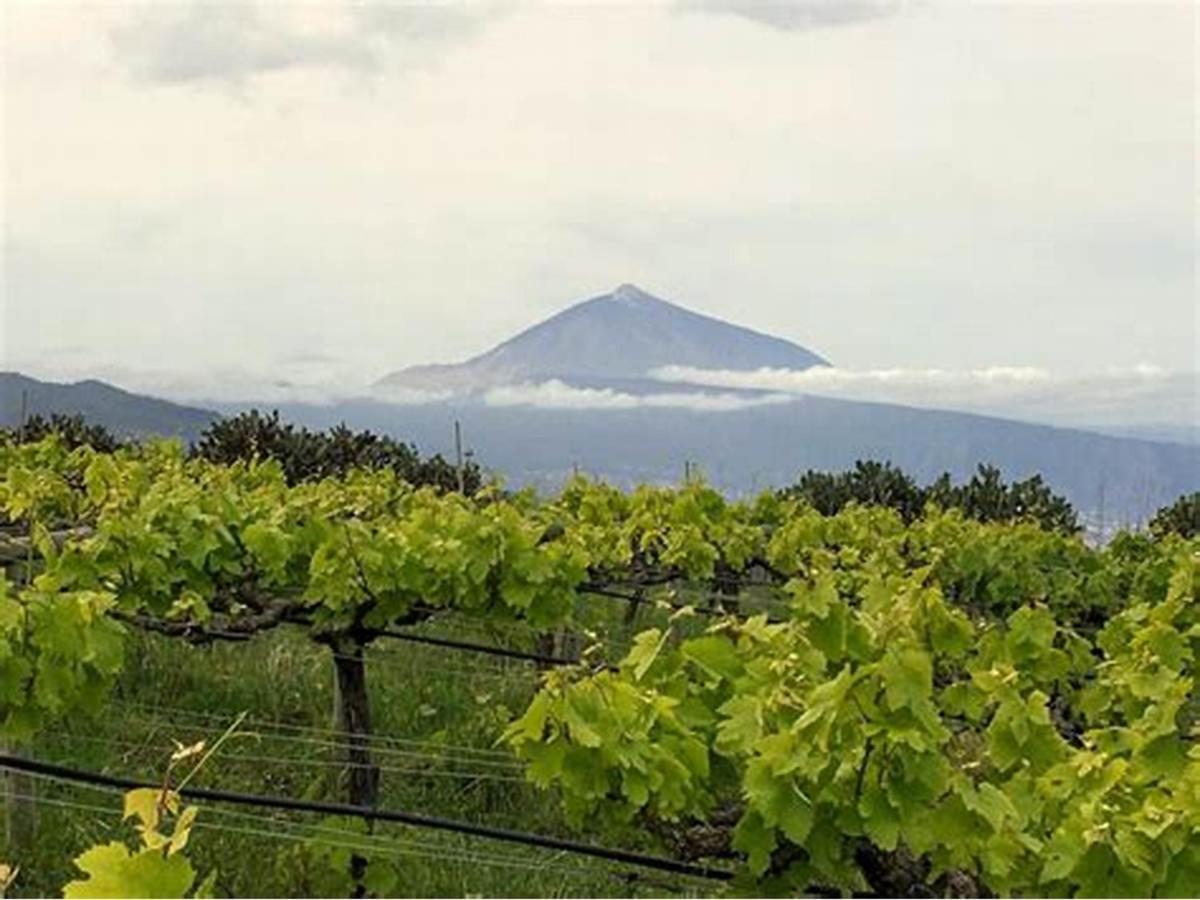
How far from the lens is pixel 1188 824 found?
9.57ft

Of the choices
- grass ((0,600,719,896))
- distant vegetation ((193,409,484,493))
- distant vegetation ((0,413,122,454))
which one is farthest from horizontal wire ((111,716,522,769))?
distant vegetation ((0,413,122,454))

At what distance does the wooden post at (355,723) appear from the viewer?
6840mm

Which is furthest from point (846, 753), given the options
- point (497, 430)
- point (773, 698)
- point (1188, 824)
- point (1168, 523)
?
point (497, 430)

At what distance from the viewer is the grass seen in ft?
20.6

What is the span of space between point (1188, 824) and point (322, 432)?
15.3 metres

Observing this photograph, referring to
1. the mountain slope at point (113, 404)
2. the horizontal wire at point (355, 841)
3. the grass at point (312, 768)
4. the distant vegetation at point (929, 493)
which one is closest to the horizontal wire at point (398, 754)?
the grass at point (312, 768)

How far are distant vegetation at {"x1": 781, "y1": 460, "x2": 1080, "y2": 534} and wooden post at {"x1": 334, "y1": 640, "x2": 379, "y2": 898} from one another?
9856 mm

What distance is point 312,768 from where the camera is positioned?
7715 mm

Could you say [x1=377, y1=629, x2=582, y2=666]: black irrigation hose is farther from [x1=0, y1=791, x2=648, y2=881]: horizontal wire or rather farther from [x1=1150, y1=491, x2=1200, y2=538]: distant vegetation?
[x1=1150, y1=491, x2=1200, y2=538]: distant vegetation

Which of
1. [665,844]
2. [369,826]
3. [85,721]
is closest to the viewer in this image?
[665,844]

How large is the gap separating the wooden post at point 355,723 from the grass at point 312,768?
12 cm

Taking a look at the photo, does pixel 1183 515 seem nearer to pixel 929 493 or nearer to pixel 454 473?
pixel 929 493

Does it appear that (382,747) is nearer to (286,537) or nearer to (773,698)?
(286,537)

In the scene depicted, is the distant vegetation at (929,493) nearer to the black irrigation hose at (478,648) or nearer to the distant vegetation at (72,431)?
the distant vegetation at (72,431)
